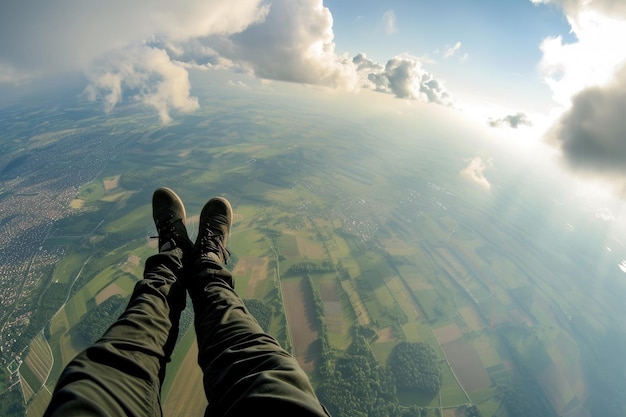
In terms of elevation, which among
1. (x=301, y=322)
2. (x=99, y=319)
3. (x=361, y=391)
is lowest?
(x=361, y=391)

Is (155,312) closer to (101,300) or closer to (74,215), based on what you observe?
(101,300)

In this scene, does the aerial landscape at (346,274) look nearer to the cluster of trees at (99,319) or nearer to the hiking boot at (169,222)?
the cluster of trees at (99,319)

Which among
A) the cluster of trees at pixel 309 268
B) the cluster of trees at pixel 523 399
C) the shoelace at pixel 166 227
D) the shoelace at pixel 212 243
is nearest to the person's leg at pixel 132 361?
the shoelace at pixel 212 243

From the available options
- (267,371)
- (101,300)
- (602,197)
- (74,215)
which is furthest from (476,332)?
(602,197)

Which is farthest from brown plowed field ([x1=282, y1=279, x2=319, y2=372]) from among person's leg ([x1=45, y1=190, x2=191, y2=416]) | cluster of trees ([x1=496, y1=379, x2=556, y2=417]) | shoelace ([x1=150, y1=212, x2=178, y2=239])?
person's leg ([x1=45, y1=190, x2=191, y2=416])

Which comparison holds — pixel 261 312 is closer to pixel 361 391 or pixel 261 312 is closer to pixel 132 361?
pixel 361 391

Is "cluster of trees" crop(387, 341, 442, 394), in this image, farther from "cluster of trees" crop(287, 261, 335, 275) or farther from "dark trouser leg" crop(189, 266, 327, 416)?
"dark trouser leg" crop(189, 266, 327, 416)

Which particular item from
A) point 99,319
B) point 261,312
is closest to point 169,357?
point 261,312
